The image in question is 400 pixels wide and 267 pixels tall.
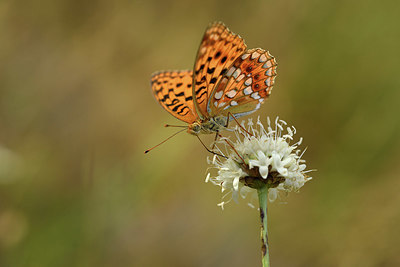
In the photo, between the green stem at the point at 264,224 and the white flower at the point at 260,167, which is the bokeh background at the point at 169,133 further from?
the green stem at the point at 264,224

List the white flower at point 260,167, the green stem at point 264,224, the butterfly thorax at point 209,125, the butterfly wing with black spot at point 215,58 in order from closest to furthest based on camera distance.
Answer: the green stem at point 264,224
the white flower at point 260,167
the butterfly wing with black spot at point 215,58
the butterfly thorax at point 209,125

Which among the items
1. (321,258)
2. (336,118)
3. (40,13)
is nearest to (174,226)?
(321,258)

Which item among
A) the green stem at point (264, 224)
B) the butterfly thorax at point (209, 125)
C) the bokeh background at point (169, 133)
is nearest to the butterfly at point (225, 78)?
the butterfly thorax at point (209, 125)

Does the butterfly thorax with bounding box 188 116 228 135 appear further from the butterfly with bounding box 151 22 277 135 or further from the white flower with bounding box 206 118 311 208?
the white flower with bounding box 206 118 311 208

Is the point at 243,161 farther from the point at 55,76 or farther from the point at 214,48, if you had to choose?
the point at 55,76

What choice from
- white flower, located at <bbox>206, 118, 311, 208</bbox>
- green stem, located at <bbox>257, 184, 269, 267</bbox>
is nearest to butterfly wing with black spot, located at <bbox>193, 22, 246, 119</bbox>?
white flower, located at <bbox>206, 118, 311, 208</bbox>

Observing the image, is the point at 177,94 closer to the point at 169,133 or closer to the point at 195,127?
the point at 195,127
